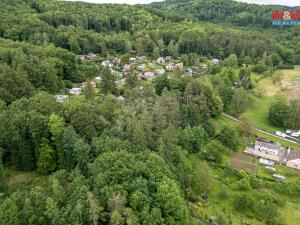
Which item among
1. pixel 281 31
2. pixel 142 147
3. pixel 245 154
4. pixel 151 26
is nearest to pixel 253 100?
pixel 245 154

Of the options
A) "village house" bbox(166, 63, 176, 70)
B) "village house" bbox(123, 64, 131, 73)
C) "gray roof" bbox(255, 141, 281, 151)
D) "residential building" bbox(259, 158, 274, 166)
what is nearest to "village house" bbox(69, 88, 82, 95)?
"village house" bbox(123, 64, 131, 73)

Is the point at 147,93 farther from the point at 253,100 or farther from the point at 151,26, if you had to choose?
the point at 151,26

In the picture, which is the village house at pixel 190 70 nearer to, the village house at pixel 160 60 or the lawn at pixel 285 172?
the village house at pixel 160 60

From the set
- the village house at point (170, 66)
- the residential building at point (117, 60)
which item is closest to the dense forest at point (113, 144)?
the residential building at point (117, 60)

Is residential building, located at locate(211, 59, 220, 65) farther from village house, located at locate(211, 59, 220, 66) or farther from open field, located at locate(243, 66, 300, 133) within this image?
open field, located at locate(243, 66, 300, 133)

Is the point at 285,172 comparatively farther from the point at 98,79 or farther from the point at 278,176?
the point at 98,79
